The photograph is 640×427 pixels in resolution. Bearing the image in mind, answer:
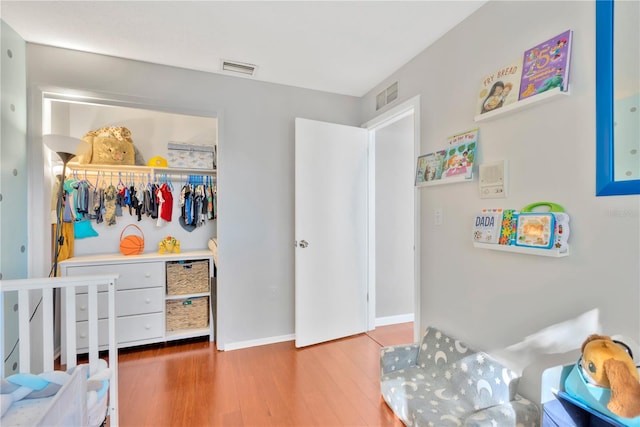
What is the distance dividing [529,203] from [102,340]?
3.31m

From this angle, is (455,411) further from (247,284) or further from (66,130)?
(66,130)

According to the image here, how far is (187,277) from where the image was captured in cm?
286

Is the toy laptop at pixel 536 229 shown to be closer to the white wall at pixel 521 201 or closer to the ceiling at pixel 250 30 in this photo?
the white wall at pixel 521 201

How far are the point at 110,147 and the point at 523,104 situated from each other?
128 inches

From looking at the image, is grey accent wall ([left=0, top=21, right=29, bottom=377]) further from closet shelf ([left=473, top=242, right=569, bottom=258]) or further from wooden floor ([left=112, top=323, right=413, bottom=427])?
closet shelf ([left=473, top=242, right=569, bottom=258])

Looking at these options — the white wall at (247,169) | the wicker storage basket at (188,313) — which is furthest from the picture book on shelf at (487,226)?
the wicker storage basket at (188,313)

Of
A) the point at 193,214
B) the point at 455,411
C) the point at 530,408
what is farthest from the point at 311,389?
the point at 193,214

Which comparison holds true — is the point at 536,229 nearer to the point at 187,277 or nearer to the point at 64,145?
the point at 187,277

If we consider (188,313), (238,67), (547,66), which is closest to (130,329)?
(188,313)

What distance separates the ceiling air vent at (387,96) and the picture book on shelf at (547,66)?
117 centimetres

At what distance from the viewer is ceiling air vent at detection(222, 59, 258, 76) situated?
2469mm

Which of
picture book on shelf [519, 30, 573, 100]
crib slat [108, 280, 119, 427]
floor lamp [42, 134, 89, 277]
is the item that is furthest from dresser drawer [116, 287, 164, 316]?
picture book on shelf [519, 30, 573, 100]

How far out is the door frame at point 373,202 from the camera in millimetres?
2248

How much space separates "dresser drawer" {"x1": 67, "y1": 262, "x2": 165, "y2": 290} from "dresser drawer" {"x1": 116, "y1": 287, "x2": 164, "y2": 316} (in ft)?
0.17
